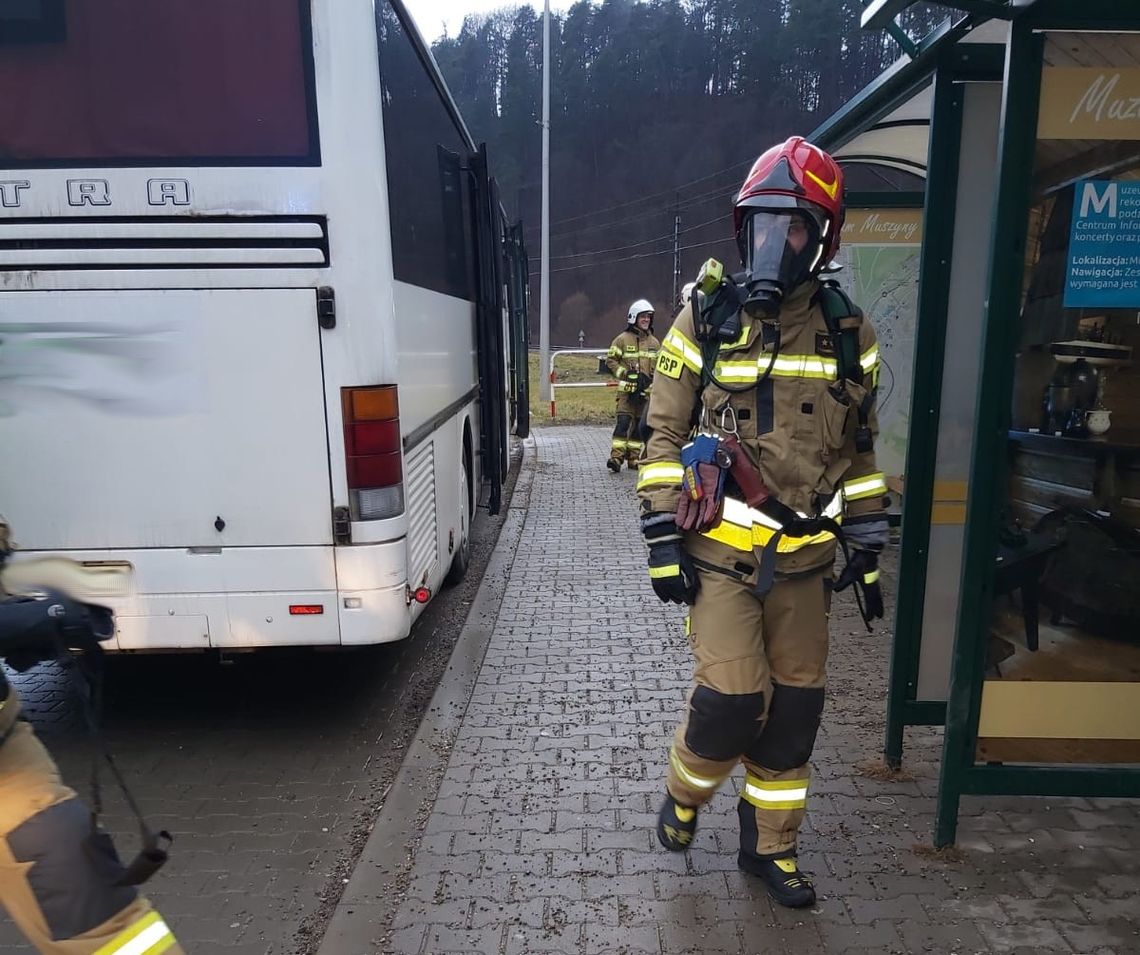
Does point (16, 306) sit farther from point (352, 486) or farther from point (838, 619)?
point (838, 619)

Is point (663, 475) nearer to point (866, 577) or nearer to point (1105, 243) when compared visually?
point (866, 577)

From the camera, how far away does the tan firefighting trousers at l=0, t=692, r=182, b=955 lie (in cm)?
187

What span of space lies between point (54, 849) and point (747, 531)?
196 cm

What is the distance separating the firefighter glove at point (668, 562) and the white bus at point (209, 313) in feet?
4.80

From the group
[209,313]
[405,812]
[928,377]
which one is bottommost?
[405,812]

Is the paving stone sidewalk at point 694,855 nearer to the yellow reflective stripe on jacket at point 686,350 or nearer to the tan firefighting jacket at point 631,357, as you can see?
the yellow reflective stripe on jacket at point 686,350

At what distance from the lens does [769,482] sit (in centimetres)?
274

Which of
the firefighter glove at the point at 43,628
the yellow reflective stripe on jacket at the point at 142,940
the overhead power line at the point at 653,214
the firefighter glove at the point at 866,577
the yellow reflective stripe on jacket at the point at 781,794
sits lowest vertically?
the yellow reflective stripe on jacket at the point at 781,794

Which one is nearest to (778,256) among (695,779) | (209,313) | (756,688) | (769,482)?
(769,482)

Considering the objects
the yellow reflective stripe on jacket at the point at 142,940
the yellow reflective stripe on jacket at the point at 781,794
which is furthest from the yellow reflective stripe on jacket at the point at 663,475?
the yellow reflective stripe on jacket at the point at 142,940

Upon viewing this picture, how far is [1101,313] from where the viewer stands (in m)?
3.07

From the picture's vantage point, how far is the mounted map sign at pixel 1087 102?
8.67 feet

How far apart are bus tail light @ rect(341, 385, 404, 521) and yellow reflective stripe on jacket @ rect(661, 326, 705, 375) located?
142 cm

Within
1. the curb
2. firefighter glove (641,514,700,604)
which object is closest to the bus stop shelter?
firefighter glove (641,514,700,604)
